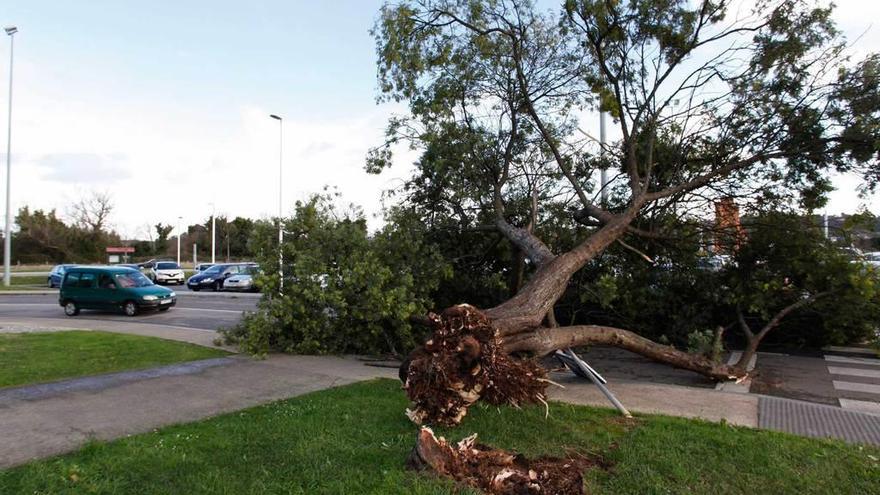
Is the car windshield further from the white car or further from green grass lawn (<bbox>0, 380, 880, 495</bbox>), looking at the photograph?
the white car

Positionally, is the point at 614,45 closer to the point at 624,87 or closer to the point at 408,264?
the point at 624,87

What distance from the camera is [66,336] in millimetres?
12828

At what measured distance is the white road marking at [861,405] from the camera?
6.78 metres

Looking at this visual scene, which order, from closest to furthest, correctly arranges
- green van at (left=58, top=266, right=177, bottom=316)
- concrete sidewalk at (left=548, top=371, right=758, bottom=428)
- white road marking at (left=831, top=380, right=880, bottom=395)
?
concrete sidewalk at (left=548, top=371, right=758, bottom=428), white road marking at (left=831, top=380, right=880, bottom=395), green van at (left=58, top=266, right=177, bottom=316)

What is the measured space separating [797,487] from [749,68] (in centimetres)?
771

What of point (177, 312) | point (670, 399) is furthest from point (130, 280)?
point (670, 399)

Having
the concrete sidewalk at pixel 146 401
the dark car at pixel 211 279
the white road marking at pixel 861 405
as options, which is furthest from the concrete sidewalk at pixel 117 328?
the dark car at pixel 211 279

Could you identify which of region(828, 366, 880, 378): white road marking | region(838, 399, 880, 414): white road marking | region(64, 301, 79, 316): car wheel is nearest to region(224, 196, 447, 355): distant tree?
region(838, 399, 880, 414): white road marking

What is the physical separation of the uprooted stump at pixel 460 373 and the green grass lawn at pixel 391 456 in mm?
256

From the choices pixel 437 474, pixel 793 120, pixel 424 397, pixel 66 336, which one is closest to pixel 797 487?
pixel 437 474

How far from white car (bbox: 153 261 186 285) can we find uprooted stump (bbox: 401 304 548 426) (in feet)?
123

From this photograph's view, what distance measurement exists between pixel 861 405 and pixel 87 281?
70.0 feet

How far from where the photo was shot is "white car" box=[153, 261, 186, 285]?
38.2 metres

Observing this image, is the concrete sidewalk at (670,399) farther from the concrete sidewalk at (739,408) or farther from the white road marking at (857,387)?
the white road marking at (857,387)
